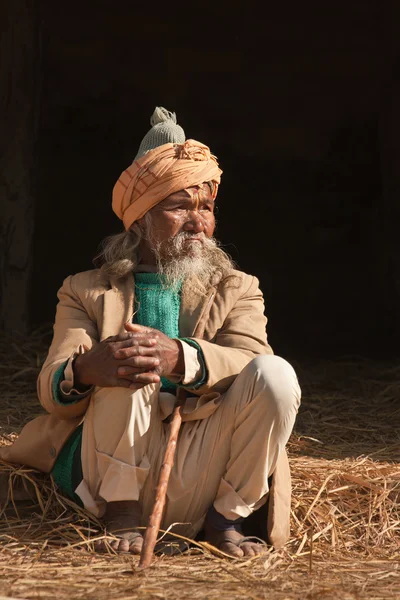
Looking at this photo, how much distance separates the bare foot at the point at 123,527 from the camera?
3346 mm

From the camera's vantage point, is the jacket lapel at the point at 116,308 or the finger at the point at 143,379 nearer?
the finger at the point at 143,379

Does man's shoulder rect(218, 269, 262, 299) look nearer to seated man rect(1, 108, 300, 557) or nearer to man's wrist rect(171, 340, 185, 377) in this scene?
seated man rect(1, 108, 300, 557)

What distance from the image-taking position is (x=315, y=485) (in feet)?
13.8

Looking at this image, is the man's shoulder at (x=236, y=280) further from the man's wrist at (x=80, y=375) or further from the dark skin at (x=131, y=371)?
the man's wrist at (x=80, y=375)

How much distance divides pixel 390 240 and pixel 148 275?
4140 mm

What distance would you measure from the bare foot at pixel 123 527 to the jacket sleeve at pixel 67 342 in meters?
0.38

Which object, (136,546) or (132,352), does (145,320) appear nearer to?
(132,352)

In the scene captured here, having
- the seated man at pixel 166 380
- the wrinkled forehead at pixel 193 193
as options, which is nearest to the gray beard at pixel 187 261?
the seated man at pixel 166 380

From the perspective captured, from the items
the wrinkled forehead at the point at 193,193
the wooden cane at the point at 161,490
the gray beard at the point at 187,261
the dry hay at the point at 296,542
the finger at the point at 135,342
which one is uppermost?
the wrinkled forehead at the point at 193,193

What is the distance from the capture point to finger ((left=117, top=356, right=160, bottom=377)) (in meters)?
3.38

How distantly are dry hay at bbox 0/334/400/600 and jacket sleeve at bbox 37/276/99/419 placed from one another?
0.39m

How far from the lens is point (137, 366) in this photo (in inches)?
133

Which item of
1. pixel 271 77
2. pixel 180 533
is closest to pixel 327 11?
pixel 271 77

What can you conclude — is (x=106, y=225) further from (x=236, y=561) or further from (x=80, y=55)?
(x=236, y=561)
